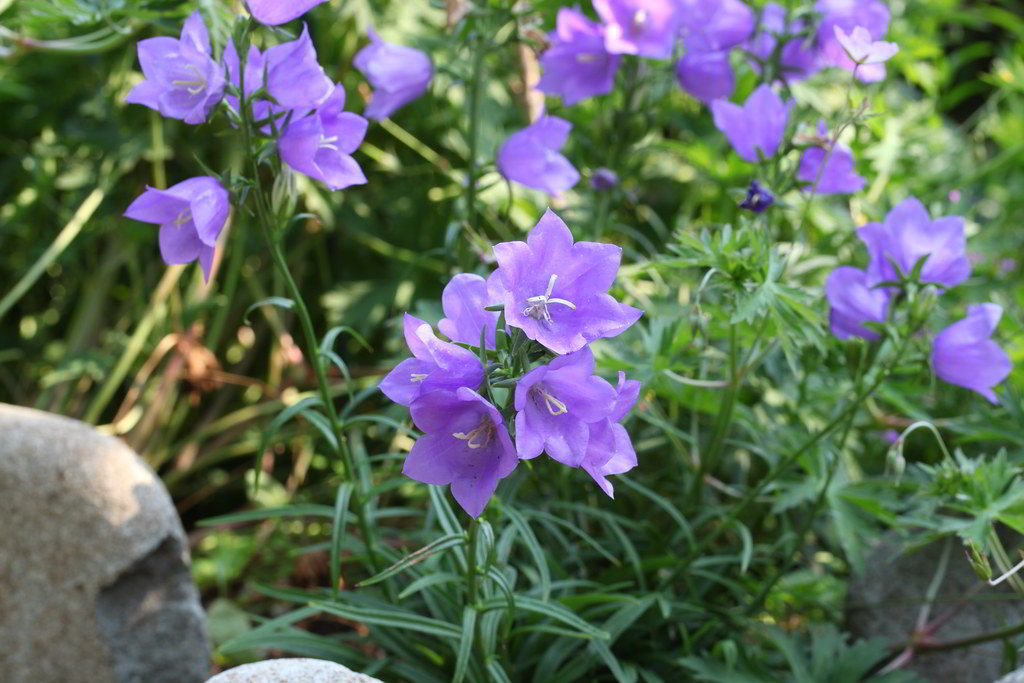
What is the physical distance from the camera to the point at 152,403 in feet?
8.03

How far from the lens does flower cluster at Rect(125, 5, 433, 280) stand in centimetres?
116

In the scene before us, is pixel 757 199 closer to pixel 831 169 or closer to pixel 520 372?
pixel 831 169

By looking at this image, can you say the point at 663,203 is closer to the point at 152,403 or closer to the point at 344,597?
the point at 152,403

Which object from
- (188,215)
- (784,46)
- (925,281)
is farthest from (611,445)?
(784,46)

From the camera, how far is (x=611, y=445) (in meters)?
1.01

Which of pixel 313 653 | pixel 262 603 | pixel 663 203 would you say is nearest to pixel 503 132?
pixel 663 203

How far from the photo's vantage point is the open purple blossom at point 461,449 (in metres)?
0.96

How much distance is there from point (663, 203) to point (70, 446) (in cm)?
174

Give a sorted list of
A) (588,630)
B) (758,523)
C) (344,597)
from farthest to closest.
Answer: (758,523), (344,597), (588,630)

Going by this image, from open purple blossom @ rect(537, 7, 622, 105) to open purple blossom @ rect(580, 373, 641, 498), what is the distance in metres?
0.93

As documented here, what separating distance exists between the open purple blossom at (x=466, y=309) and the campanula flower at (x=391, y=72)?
2.61 feet

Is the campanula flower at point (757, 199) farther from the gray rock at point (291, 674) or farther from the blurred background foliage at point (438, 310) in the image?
the gray rock at point (291, 674)

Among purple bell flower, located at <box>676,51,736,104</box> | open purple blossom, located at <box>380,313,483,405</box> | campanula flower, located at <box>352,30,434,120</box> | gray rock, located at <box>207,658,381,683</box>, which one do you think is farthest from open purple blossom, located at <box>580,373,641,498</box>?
purple bell flower, located at <box>676,51,736,104</box>

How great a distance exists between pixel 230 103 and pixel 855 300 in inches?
36.3
